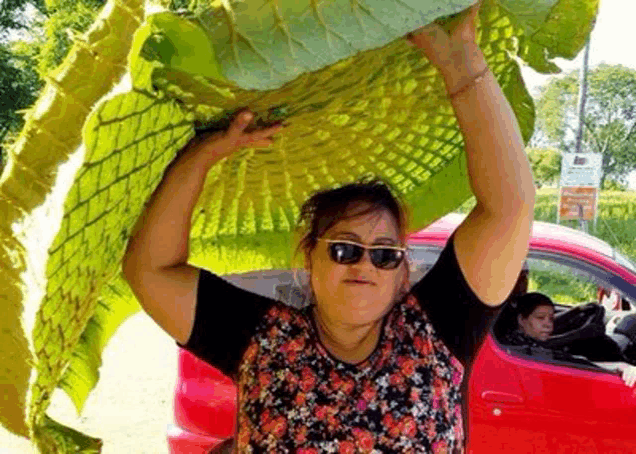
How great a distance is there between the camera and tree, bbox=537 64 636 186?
63.8m

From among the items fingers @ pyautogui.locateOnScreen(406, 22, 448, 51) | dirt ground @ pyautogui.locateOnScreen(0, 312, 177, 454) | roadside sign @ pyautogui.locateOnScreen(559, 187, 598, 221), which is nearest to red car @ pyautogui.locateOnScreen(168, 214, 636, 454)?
dirt ground @ pyautogui.locateOnScreen(0, 312, 177, 454)

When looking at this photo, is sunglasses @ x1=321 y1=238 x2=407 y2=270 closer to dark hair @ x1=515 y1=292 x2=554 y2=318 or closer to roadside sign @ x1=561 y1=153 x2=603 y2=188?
dark hair @ x1=515 y1=292 x2=554 y2=318

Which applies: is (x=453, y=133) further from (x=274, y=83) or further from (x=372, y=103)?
(x=274, y=83)

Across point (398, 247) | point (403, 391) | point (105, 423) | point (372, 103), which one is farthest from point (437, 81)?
point (105, 423)

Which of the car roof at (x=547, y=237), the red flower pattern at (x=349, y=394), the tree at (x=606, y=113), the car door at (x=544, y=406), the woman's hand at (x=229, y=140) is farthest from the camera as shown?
the tree at (x=606, y=113)

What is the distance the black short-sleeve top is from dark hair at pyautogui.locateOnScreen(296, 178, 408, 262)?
4.4 inches

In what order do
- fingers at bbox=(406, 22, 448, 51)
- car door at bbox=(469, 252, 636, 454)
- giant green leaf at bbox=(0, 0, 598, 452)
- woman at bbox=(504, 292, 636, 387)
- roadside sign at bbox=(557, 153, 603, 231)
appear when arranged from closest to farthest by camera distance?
giant green leaf at bbox=(0, 0, 598, 452)
fingers at bbox=(406, 22, 448, 51)
car door at bbox=(469, 252, 636, 454)
woman at bbox=(504, 292, 636, 387)
roadside sign at bbox=(557, 153, 603, 231)

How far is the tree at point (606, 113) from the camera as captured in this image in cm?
6375

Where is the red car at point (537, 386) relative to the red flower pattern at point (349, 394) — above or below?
below

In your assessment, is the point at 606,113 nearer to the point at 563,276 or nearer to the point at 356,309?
the point at 563,276

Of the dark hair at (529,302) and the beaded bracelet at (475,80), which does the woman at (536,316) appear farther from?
the beaded bracelet at (475,80)

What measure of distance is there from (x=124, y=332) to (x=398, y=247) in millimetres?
8851

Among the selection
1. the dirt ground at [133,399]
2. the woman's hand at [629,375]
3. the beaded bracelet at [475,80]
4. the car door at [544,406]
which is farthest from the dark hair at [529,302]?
the beaded bracelet at [475,80]

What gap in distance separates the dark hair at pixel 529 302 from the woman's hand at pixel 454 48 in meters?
3.20
